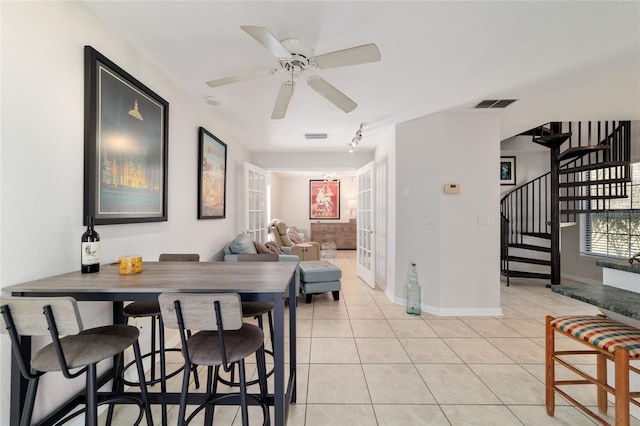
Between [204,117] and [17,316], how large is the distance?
8.64 ft

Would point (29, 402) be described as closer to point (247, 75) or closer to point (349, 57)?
point (247, 75)

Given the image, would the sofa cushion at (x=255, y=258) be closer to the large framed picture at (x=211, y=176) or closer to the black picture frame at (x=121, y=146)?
the black picture frame at (x=121, y=146)

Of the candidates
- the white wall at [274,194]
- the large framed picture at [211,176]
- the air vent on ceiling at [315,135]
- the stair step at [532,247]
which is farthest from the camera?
the white wall at [274,194]

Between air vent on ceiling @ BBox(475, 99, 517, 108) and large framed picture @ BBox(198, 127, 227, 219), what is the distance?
3.16 metres

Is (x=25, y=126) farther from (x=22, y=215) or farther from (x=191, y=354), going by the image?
(x=191, y=354)

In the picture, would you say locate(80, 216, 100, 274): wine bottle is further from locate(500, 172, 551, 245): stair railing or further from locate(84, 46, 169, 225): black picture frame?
locate(500, 172, 551, 245): stair railing

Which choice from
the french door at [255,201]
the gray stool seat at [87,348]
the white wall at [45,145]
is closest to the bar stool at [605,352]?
the gray stool seat at [87,348]

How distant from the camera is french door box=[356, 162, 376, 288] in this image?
14.4ft

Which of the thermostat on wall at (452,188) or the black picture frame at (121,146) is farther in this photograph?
the thermostat on wall at (452,188)

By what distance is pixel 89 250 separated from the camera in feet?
4.74

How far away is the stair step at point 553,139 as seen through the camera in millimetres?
4020

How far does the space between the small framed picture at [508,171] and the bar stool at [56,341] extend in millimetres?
6110

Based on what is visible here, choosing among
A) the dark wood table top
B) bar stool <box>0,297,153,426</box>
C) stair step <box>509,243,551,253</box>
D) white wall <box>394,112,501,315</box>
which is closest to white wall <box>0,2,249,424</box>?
the dark wood table top

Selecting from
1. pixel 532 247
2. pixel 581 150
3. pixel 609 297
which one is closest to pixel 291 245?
pixel 532 247
